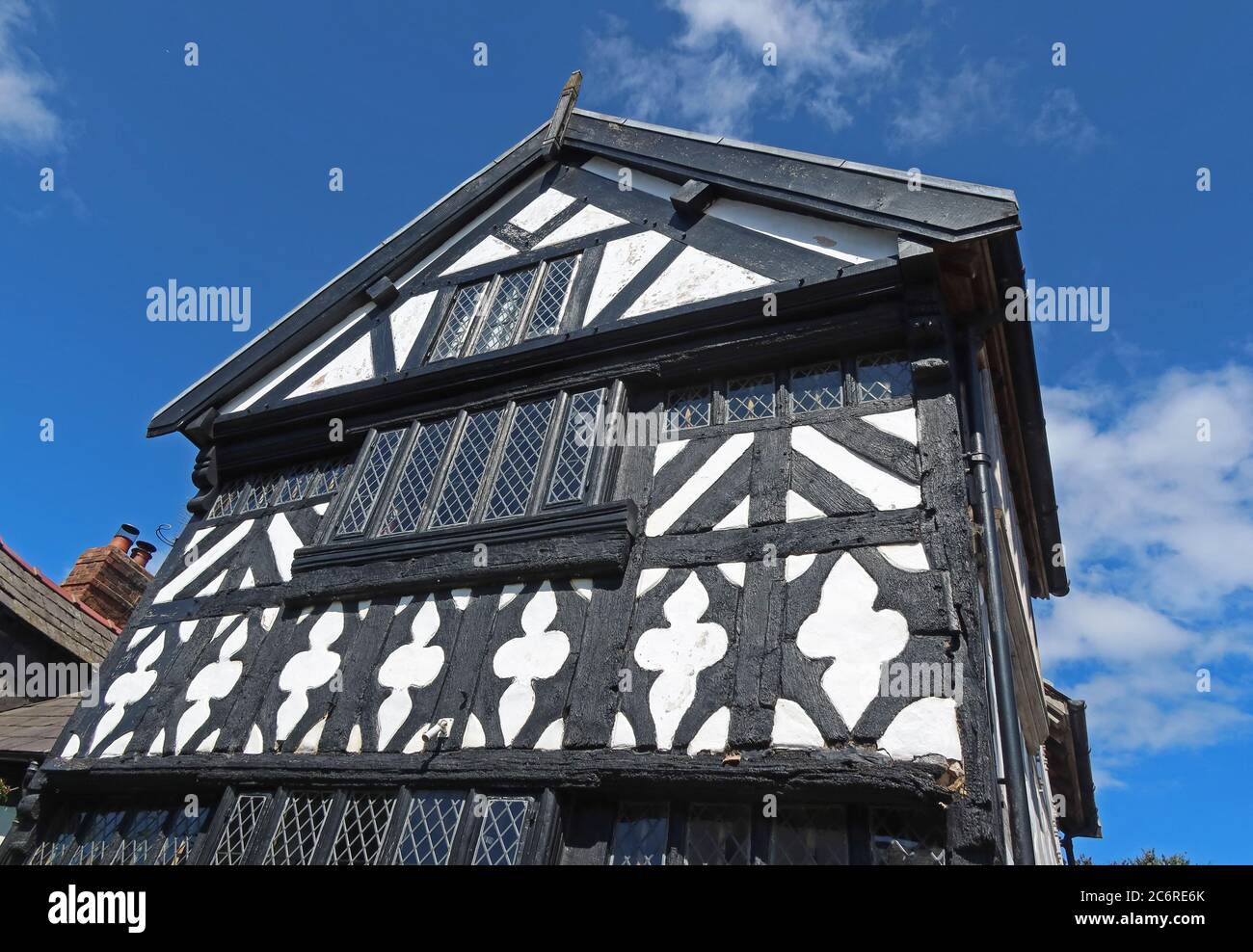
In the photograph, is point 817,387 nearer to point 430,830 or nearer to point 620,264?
point 620,264

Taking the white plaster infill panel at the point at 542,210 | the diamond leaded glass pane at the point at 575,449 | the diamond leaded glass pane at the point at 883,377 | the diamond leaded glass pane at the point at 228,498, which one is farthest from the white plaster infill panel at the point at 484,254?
the diamond leaded glass pane at the point at 883,377

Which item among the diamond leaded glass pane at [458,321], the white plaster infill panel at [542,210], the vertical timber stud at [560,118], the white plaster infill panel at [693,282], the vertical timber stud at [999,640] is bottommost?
the vertical timber stud at [999,640]

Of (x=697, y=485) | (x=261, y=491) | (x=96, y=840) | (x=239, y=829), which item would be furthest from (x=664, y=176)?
(x=96, y=840)

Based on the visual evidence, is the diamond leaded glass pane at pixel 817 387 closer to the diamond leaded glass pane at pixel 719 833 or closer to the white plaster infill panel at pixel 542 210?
the diamond leaded glass pane at pixel 719 833

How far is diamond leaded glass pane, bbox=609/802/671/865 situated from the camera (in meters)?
4.21

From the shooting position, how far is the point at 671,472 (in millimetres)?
5523

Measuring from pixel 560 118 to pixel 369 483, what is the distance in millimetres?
3960

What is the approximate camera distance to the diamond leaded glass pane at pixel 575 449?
563cm

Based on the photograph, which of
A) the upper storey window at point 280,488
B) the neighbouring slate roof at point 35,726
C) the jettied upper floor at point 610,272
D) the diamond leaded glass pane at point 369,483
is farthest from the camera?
the neighbouring slate roof at point 35,726

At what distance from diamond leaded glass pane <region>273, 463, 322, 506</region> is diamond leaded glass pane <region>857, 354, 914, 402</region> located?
4.46 meters

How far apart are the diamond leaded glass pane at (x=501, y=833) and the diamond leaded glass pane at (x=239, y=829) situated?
1.54m

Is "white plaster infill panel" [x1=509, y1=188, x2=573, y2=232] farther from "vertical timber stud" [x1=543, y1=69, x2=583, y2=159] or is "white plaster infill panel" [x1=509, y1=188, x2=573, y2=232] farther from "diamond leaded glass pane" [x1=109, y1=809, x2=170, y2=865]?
"diamond leaded glass pane" [x1=109, y1=809, x2=170, y2=865]

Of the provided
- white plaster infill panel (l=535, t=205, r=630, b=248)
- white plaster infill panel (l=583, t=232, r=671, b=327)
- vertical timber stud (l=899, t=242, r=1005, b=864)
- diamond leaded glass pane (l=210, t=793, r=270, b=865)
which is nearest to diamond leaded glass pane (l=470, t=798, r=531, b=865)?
diamond leaded glass pane (l=210, t=793, r=270, b=865)

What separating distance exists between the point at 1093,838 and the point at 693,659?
8.59 m
